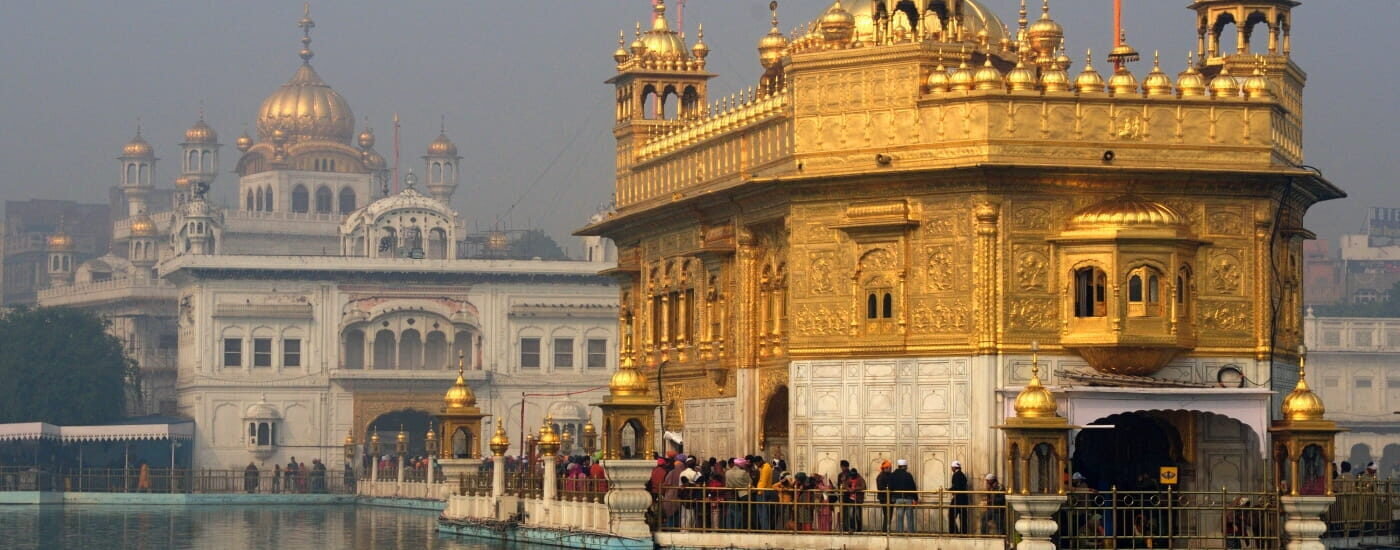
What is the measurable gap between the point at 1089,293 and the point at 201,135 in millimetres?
77058

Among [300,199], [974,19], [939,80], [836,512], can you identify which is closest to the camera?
[836,512]

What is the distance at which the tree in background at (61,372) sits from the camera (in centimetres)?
7612

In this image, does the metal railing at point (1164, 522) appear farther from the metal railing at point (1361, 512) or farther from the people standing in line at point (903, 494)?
the people standing in line at point (903, 494)

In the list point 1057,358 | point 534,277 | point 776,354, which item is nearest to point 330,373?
point 534,277

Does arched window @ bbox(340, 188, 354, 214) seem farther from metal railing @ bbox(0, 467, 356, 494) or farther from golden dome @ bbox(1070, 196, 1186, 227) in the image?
golden dome @ bbox(1070, 196, 1186, 227)

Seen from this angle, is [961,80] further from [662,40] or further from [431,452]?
[431,452]

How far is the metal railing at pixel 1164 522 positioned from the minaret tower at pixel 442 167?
74184mm

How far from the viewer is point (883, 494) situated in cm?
2853

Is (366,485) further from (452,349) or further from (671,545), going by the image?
(671,545)

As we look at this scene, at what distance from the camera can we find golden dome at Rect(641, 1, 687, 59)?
42406 mm

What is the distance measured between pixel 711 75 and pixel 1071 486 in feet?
55.8

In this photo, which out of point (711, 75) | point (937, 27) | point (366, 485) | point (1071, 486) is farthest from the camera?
point (366, 485)

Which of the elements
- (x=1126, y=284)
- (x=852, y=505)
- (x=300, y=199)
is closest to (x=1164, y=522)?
(x=1126, y=284)

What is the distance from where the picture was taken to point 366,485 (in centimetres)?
5972
